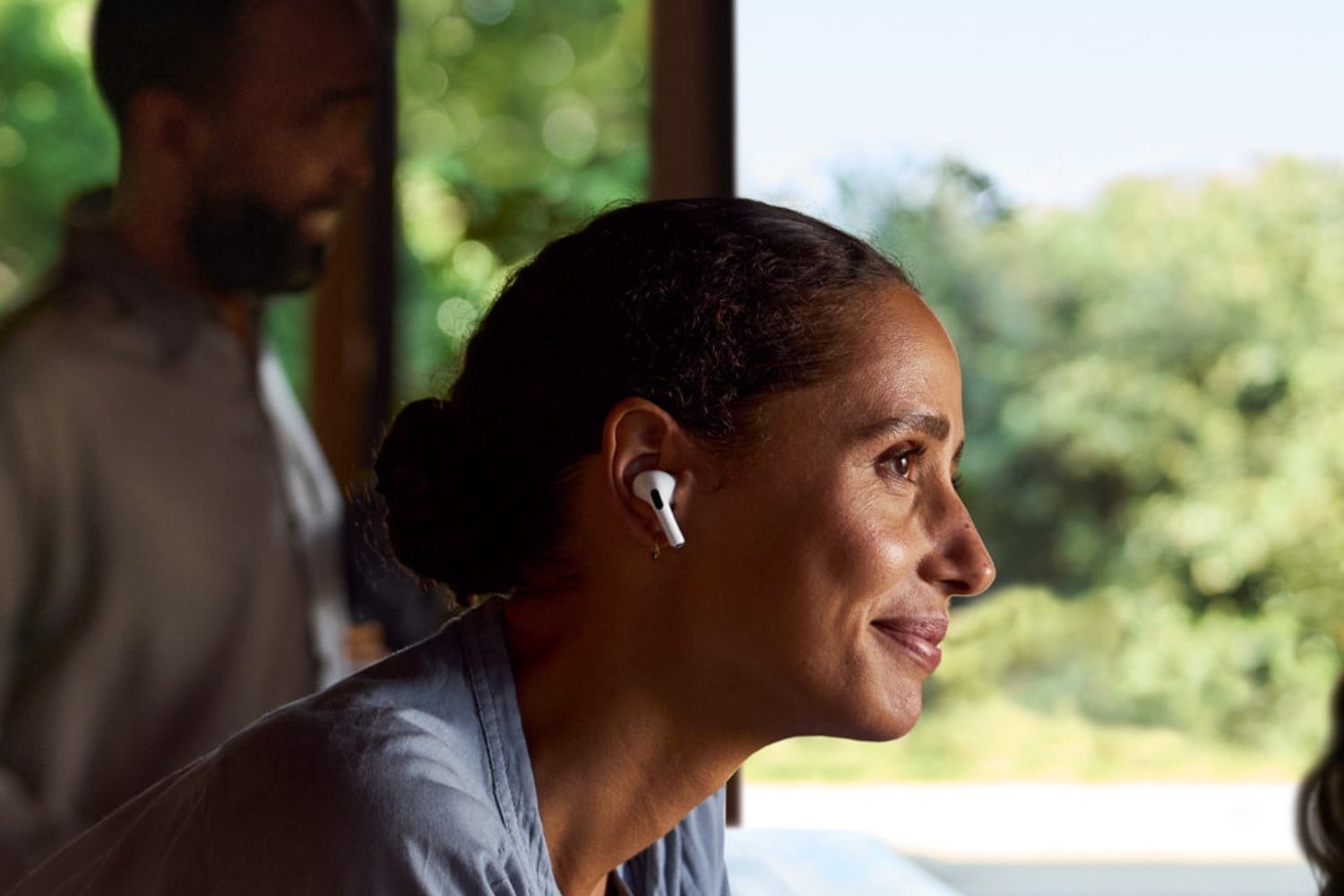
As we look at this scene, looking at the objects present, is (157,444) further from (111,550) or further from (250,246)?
(250,246)

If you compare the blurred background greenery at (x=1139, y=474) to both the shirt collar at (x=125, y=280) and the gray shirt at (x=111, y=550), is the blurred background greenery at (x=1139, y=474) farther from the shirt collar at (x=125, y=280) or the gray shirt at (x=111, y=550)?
the shirt collar at (x=125, y=280)

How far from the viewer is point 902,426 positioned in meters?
0.90

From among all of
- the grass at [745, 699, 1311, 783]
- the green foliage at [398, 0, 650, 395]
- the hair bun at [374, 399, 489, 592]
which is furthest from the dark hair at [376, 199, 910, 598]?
the grass at [745, 699, 1311, 783]

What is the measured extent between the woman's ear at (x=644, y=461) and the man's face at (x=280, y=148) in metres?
1.36

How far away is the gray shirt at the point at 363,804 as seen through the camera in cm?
77

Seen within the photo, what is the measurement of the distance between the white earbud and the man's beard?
4.57ft

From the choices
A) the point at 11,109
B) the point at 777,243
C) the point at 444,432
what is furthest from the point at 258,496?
the point at 777,243

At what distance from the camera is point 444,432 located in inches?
38.9

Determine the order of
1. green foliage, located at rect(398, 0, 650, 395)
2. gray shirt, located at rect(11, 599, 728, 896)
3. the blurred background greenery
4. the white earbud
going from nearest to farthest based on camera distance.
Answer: gray shirt, located at rect(11, 599, 728, 896) < the white earbud < green foliage, located at rect(398, 0, 650, 395) < the blurred background greenery

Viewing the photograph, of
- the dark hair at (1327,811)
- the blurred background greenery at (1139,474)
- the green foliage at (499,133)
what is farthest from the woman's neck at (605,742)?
the blurred background greenery at (1139,474)

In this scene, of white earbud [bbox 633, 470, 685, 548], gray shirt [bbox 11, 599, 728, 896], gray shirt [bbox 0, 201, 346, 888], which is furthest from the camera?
gray shirt [bbox 0, 201, 346, 888]

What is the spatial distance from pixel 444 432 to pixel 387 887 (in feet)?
1.09

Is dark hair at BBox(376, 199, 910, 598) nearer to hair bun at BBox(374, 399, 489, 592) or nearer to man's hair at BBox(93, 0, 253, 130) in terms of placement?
hair bun at BBox(374, 399, 489, 592)

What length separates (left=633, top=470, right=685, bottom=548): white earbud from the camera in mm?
881
